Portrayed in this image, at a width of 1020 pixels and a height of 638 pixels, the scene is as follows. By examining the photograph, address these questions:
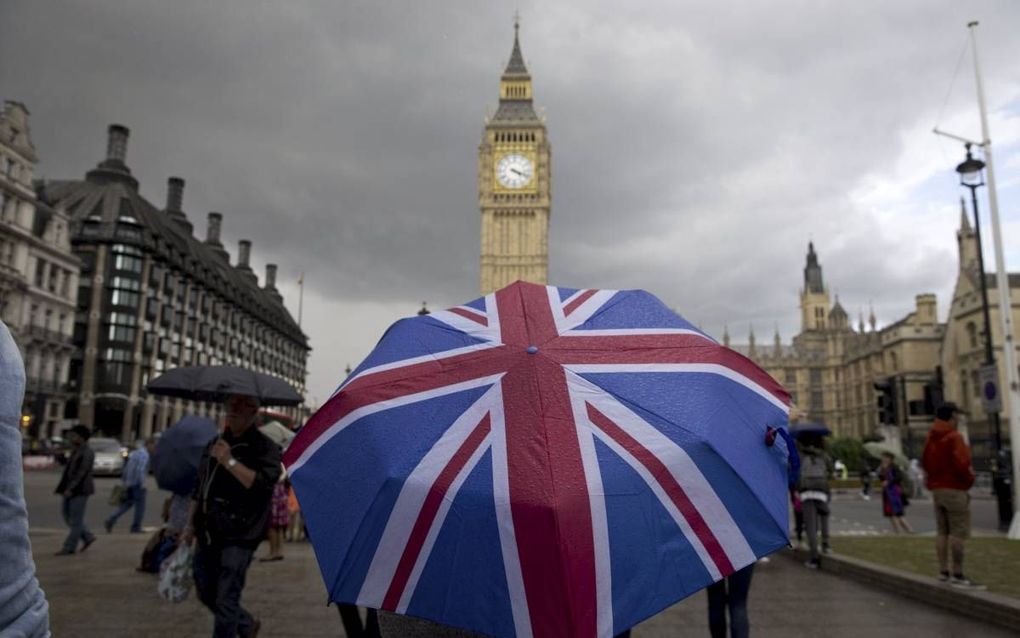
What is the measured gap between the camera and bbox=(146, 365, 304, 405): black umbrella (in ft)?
22.1

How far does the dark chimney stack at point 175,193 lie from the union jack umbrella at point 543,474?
9053 centimetres

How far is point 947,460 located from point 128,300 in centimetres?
6426

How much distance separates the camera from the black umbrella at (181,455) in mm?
7008

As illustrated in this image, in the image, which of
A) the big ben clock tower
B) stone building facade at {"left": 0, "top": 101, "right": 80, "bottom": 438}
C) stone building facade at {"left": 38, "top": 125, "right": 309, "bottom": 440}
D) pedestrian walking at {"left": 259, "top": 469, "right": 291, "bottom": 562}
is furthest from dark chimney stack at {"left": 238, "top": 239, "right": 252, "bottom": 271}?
pedestrian walking at {"left": 259, "top": 469, "right": 291, "bottom": 562}

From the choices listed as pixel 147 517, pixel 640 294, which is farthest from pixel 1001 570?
pixel 147 517

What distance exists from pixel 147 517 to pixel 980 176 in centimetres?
2028

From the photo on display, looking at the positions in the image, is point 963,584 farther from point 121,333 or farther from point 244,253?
point 244,253

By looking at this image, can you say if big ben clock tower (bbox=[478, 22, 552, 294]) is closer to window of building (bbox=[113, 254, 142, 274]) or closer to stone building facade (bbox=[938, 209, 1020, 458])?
window of building (bbox=[113, 254, 142, 274])

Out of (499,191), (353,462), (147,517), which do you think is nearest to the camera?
(353,462)

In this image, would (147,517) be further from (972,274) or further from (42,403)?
(972,274)

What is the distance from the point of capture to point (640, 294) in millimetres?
2873

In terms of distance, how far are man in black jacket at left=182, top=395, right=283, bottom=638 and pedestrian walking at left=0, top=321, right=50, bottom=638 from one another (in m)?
2.92

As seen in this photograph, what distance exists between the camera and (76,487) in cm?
1006

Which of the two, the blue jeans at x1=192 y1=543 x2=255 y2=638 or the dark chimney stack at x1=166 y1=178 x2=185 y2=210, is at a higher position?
the dark chimney stack at x1=166 y1=178 x2=185 y2=210
